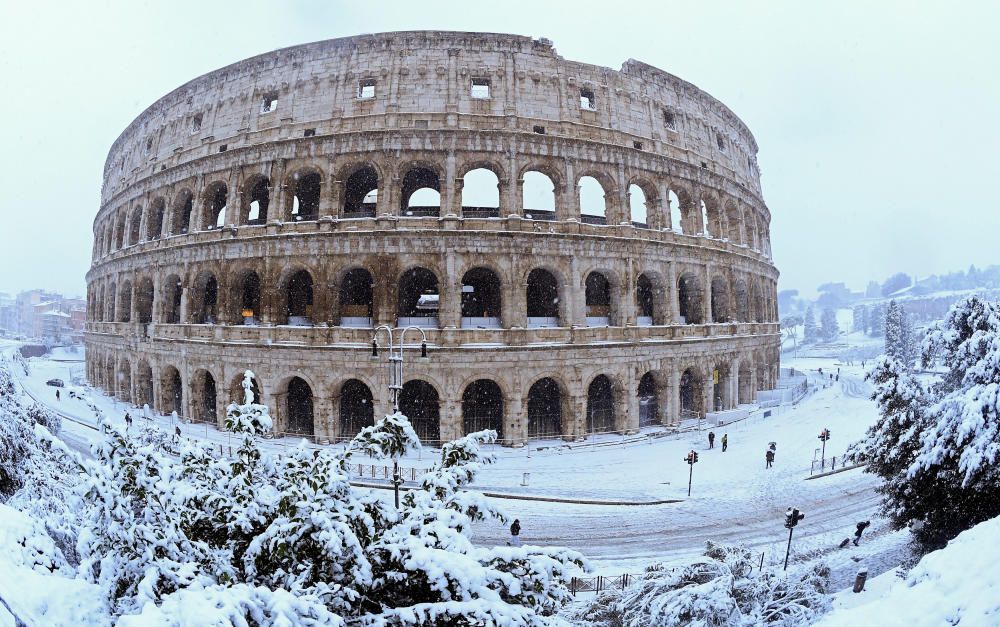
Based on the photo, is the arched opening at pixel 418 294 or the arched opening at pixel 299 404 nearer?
the arched opening at pixel 299 404

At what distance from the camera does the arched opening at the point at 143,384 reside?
30.0 m

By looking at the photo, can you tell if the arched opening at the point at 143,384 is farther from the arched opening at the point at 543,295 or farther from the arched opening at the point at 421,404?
the arched opening at the point at 543,295

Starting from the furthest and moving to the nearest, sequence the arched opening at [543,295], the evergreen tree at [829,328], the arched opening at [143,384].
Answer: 1. the evergreen tree at [829,328]
2. the arched opening at [143,384]
3. the arched opening at [543,295]

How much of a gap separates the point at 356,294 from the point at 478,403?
8780 mm

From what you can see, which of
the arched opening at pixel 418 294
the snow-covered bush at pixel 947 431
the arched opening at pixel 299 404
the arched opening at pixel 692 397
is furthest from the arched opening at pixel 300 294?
the snow-covered bush at pixel 947 431

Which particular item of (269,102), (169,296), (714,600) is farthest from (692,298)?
(169,296)

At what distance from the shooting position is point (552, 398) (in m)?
25.9

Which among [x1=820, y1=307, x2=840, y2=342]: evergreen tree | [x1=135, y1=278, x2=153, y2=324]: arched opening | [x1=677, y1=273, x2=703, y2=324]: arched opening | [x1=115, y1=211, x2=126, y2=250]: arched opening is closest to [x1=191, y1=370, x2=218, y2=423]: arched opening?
[x1=135, y1=278, x2=153, y2=324]: arched opening

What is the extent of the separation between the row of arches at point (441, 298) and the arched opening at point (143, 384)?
2858mm

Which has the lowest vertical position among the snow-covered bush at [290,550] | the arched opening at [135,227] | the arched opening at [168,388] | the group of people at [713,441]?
the group of people at [713,441]

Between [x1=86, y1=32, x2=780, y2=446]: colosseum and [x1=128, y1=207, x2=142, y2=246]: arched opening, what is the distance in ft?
10.6

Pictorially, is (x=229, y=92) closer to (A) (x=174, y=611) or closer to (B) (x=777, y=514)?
(A) (x=174, y=611)

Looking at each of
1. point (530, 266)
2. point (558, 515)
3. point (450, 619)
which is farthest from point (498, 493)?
point (450, 619)

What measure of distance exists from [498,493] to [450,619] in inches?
565
